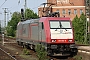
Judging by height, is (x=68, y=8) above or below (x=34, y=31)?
above

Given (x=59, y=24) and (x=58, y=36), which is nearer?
(x=58, y=36)

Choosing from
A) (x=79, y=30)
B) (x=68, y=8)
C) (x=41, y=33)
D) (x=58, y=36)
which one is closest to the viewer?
A: (x=58, y=36)

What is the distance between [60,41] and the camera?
62.3 feet

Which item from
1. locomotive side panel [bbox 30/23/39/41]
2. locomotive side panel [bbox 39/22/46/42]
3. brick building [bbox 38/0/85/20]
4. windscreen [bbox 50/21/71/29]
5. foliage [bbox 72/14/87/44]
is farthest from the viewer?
brick building [bbox 38/0/85/20]

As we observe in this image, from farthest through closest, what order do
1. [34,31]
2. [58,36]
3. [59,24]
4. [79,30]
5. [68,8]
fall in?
[68,8], [79,30], [34,31], [59,24], [58,36]

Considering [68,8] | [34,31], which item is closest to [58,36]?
[34,31]

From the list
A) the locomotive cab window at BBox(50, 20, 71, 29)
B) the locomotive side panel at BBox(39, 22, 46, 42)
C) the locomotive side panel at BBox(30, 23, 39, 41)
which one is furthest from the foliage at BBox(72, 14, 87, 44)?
the locomotive cab window at BBox(50, 20, 71, 29)

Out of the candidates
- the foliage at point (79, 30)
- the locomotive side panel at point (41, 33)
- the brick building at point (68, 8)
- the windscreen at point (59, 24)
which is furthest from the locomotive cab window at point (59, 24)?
the brick building at point (68, 8)

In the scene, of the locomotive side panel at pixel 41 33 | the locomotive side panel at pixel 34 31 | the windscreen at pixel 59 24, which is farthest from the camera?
the locomotive side panel at pixel 34 31

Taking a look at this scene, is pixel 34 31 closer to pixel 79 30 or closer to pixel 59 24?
pixel 59 24

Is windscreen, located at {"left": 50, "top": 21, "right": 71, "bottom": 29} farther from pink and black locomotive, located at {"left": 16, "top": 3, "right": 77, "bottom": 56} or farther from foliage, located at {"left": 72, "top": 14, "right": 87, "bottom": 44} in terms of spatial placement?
foliage, located at {"left": 72, "top": 14, "right": 87, "bottom": 44}

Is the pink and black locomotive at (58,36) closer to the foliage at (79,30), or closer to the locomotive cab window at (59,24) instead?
the locomotive cab window at (59,24)

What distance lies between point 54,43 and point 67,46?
0.97 m

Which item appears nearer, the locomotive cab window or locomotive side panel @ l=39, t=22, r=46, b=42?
the locomotive cab window
